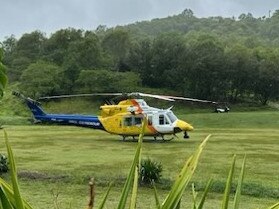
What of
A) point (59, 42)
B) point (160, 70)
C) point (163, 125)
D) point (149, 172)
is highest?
point (59, 42)

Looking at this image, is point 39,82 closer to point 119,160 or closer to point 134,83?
point 134,83

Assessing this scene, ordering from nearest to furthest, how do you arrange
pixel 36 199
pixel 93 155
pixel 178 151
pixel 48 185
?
pixel 36 199
pixel 48 185
pixel 93 155
pixel 178 151

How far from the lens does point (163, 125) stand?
17.2 m

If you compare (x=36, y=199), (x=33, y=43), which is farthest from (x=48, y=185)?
(x=33, y=43)

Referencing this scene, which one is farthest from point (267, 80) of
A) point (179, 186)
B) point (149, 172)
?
point (179, 186)

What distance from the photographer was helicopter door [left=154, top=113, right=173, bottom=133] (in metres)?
17.2

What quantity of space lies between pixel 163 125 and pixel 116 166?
5.86 meters

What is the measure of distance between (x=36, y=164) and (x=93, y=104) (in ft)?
98.6

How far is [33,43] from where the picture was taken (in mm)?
58969

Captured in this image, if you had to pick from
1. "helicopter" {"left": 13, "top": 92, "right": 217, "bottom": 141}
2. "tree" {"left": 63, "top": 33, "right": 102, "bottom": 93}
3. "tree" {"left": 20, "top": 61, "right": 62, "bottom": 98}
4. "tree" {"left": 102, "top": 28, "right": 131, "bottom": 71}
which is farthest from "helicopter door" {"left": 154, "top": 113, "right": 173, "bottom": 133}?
"tree" {"left": 102, "top": 28, "right": 131, "bottom": 71}

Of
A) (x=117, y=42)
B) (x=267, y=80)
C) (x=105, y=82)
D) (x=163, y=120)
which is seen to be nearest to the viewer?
(x=163, y=120)

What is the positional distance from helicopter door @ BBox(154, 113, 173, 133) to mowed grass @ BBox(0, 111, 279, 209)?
0.43m

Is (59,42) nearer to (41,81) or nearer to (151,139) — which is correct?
(41,81)

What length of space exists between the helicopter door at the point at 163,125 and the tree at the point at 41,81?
84.7ft
